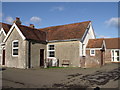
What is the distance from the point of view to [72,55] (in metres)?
17.0

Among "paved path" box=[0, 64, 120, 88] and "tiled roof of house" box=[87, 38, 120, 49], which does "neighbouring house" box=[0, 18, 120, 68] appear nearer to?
"tiled roof of house" box=[87, 38, 120, 49]

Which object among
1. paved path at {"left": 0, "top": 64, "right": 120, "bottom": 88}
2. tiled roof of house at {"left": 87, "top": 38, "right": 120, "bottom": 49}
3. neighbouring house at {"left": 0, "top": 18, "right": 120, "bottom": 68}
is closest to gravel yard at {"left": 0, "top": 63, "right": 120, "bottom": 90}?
paved path at {"left": 0, "top": 64, "right": 120, "bottom": 88}

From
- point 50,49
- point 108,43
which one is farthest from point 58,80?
point 108,43

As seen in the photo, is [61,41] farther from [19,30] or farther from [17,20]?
[17,20]

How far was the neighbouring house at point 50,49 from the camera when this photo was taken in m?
15.8

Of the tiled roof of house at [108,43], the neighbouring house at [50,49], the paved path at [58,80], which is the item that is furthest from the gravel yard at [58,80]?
the tiled roof of house at [108,43]

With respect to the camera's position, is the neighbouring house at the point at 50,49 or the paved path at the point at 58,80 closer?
the paved path at the point at 58,80

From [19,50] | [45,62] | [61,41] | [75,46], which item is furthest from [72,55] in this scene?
[19,50]

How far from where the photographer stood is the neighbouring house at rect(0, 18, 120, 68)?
15.8 meters

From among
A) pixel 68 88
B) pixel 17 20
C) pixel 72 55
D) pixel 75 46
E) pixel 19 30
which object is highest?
pixel 17 20

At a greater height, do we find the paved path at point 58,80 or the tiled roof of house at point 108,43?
the tiled roof of house at point 108,43

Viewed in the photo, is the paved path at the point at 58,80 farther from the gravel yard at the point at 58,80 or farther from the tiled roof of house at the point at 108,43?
the tiled roof of house at the point at 108,43

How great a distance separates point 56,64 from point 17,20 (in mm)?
12006

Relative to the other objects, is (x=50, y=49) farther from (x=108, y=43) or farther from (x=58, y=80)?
(x=108, y=43)
